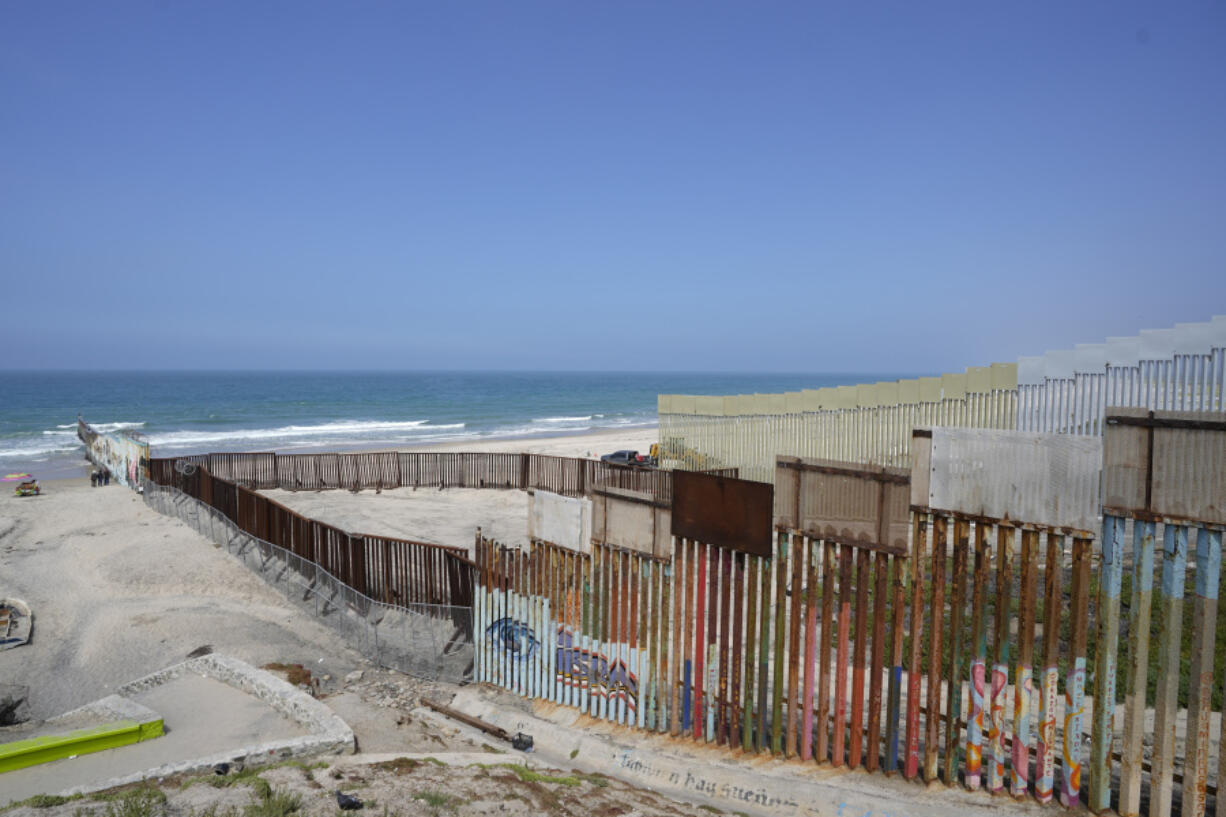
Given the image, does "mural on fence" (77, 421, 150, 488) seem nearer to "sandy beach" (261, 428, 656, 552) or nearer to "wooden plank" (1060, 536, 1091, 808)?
"sandy beach" (261, 428, 656, 552)

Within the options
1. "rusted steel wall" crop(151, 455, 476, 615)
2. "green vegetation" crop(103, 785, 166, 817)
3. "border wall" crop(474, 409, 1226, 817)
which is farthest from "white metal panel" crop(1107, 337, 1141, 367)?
"green vegetation" crop(103, 785, 166, 817)

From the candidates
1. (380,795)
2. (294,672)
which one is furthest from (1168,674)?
(294,672)

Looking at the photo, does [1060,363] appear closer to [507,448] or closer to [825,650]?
[825,650]

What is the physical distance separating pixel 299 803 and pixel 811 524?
468 centimetres

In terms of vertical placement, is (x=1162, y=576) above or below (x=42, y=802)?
above

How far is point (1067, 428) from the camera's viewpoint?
12.8m

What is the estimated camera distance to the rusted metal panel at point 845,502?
6.05 meters

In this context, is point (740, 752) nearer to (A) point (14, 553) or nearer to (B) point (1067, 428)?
(B) point (1067, 428)

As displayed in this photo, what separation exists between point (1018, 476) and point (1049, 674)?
1602mm

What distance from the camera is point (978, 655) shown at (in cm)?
598

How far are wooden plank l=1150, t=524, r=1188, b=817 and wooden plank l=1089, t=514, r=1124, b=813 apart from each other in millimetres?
283

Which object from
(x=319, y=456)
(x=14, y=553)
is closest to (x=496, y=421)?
(x=319, y=456)

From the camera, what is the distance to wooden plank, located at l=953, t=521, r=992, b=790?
5.93 meters

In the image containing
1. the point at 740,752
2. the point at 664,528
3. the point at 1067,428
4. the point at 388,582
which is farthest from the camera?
the point at 1067,428
